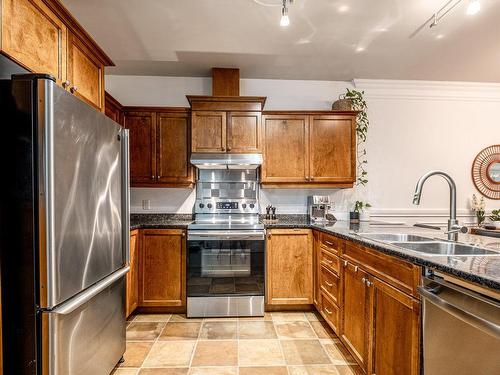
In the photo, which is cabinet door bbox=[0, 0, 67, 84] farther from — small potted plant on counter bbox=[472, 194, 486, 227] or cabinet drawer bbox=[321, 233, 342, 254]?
small potted plant on counter bbox=[472, 194, 486, 227]

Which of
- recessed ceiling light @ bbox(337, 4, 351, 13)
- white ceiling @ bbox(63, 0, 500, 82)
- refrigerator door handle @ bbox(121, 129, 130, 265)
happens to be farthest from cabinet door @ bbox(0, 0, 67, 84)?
recessed ceiling light @ bbox(337, 4, 351, 13)

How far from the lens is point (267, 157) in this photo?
3.35 m

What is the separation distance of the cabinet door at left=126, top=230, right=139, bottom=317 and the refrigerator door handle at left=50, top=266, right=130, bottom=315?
0.87m

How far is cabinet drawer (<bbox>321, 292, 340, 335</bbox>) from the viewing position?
2344 millimetres

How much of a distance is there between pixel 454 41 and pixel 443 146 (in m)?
1.43

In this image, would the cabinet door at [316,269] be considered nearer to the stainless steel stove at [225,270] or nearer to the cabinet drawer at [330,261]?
the cabinet drawer at [330,261]

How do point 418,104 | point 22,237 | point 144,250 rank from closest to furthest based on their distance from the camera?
point 22,237, point 144,250, point 418,104

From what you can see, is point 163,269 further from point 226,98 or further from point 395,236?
point 395,236

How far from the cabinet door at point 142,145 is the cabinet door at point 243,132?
827 mm

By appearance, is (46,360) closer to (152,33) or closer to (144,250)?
(144,250)

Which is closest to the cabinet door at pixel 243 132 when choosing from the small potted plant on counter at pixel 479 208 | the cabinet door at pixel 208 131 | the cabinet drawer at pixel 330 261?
the cabinet door at pixel 208 131

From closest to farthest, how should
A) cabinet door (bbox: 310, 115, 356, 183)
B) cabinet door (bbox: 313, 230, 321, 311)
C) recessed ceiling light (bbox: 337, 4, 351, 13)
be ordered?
recessed ceiling light (bbox: 337, 4, 351, 13), cabinet door (bbox: 313, 230, 321, 311), cabinet door (bbox: 310, 115, 356, 183)

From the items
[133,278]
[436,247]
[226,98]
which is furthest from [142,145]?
[436,247]

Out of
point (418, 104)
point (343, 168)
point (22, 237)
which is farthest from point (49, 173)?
point (418, 104)
